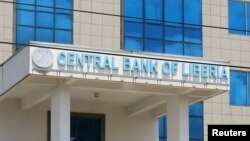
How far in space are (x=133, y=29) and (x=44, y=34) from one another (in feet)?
17.1

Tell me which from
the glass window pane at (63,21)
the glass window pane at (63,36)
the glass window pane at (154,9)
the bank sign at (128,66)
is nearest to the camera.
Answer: the bank sign at (128,66)

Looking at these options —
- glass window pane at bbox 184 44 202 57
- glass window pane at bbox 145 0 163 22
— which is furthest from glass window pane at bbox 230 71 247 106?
glass window pane at bbox 145 0 163 22

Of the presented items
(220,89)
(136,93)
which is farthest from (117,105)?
(220,89)

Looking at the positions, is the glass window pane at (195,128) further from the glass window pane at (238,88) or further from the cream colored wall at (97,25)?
the cream colored wall at (97,25)

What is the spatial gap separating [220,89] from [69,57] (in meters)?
6.41

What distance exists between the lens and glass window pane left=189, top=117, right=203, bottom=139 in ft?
146

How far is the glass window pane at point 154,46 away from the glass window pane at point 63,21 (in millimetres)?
4519

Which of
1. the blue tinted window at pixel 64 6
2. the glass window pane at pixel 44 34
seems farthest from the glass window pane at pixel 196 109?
the glass window pane at pixel 44 34

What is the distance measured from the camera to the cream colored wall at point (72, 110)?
112ft

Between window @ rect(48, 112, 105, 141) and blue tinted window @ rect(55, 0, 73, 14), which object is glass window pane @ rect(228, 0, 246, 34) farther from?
window @ rect(48, 112, 105, 141)

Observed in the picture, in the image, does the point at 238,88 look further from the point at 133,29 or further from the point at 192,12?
the point at 133,29

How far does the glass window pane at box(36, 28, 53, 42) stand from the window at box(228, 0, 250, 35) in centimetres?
1148

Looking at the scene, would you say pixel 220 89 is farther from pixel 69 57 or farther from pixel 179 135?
pixel 69 57

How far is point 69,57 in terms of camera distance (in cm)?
2956
